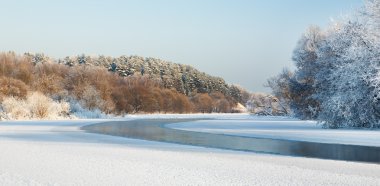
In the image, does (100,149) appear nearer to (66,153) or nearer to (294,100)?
(66,153)

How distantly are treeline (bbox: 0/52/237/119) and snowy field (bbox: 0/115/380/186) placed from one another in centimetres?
2541

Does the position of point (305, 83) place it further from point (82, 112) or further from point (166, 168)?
point (166, 168)

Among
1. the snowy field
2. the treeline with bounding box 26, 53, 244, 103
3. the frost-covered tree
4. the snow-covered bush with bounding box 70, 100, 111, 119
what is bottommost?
the snowy field

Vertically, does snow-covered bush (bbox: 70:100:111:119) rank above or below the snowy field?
above

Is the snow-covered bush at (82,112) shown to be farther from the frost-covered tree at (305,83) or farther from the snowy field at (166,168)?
the snowy field at (166,168)

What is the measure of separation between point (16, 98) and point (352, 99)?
2709 centimetres

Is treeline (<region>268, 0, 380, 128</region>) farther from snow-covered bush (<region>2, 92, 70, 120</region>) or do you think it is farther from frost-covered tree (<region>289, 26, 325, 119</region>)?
snow-covered bush (<region>2, 92, 70, 120</region>)

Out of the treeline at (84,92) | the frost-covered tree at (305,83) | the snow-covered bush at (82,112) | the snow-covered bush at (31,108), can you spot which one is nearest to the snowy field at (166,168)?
the frost-covered tree at (305,83)

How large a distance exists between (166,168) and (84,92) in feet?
127

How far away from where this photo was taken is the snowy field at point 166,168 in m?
7.93

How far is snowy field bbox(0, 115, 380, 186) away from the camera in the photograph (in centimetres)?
793

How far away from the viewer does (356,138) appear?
17.0 m

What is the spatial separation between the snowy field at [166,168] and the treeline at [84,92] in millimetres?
25405

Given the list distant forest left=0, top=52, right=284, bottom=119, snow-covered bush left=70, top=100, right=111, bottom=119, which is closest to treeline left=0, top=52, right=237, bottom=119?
distant forest left=0, top=52, right=284, bottom=119
